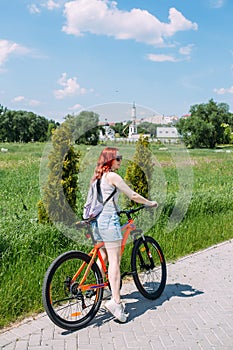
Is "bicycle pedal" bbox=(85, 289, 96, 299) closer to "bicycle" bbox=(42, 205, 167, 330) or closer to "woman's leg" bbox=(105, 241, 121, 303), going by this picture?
"bicycle" bbox=(42, 205, 167, 330)

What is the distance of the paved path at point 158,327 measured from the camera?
370cm

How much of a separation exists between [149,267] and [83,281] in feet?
3.67

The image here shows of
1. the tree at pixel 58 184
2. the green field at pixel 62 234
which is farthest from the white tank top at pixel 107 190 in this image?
the tree at pixel 58 184

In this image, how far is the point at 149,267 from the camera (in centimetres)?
500

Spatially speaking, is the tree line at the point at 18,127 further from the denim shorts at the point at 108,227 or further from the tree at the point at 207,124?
the denim shorts at the point at 108,227

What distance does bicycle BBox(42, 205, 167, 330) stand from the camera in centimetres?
394

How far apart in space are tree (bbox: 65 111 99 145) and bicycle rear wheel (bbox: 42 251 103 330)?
2049 millimetres

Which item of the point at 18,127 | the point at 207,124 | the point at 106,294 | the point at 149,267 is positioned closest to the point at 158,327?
→ the point at 106,294

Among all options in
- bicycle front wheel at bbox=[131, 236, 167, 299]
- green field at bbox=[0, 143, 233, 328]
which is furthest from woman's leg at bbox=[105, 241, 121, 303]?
green field at bbox=[0, 143, 233, 328]

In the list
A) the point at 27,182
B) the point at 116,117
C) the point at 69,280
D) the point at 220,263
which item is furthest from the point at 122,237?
the point at 27,182

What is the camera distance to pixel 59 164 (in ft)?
23.0

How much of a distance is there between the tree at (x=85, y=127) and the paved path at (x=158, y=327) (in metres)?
2.20

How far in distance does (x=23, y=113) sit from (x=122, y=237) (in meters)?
90.7

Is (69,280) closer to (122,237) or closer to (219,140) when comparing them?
(122,237)
